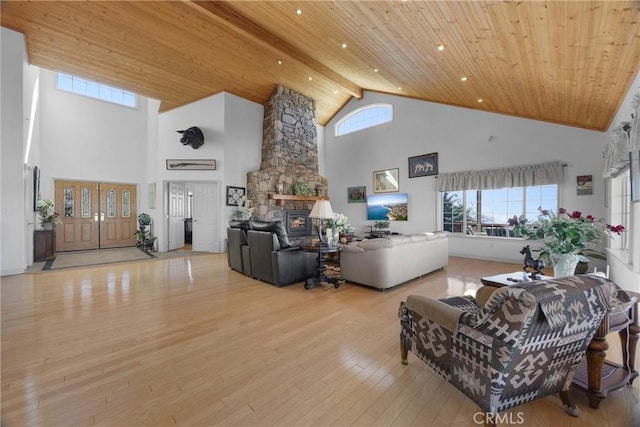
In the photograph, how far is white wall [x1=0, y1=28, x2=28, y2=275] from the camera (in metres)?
4.66

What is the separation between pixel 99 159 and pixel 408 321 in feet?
31.9

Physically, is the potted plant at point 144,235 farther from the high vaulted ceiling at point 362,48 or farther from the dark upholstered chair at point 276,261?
the dark upholstered chair at point 276,261

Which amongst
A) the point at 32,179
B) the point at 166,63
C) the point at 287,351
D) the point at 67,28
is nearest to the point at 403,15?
the point at 287,351

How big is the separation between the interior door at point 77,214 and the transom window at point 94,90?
2602 millimetres

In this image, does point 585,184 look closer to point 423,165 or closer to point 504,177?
point 504,177

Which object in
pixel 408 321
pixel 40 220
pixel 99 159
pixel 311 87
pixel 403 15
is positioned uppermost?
pixel 311 87

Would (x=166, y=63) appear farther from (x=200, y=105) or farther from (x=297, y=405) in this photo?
(x=297, y=405)

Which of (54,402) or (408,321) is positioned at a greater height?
(408,321)

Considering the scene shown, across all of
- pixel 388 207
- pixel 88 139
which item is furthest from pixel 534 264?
pixel 88 139

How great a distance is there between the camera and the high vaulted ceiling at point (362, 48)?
2826 mm

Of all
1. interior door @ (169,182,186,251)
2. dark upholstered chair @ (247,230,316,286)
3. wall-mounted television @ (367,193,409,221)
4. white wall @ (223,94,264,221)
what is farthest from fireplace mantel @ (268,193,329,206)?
dark upholstered chair @ (247,230,316,286)

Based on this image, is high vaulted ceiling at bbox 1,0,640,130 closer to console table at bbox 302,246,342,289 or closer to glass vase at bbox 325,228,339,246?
glass vase at bbox 325,228,339,246

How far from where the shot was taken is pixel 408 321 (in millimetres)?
1958

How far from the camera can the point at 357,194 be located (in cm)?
944
